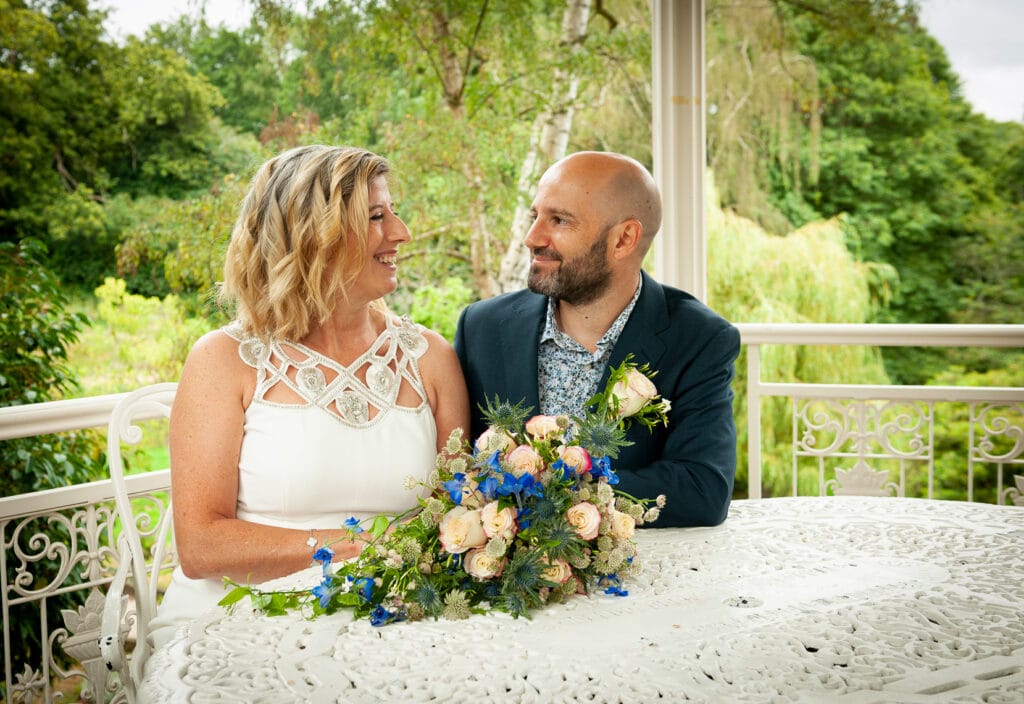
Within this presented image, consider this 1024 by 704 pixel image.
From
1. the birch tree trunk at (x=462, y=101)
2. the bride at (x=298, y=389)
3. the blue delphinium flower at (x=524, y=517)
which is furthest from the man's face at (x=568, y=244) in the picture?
the birch tree trunk at (x=462, y=101)

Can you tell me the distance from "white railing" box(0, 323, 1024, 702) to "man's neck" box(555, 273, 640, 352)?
112 cm

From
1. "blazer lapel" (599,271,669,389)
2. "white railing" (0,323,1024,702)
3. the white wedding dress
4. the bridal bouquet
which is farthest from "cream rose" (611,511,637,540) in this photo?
"white railing" (0,323,1024,702)

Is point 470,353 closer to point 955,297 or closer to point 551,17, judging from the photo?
point 551,17

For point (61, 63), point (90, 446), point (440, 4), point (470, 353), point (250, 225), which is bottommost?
point (90, 446)

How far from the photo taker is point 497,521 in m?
1.29

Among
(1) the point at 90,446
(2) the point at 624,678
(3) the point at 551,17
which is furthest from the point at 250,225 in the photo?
(3) the point at 551,17

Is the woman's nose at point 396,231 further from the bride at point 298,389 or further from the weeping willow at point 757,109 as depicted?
the weeping willow at point 757,109

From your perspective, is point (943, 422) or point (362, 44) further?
point (943, 422)

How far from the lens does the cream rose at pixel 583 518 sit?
1.34m

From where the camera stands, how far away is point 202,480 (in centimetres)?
189

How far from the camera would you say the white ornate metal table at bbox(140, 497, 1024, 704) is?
3.82 ft

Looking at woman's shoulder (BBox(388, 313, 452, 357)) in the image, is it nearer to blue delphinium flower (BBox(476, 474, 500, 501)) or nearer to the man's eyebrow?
the man's eyebrow

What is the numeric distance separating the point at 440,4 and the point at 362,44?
463 mm

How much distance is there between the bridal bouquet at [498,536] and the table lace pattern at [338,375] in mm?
627
